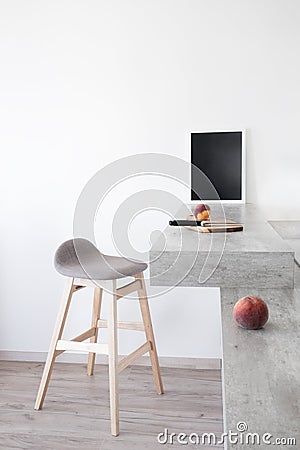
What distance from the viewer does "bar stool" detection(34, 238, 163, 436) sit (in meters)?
2.46

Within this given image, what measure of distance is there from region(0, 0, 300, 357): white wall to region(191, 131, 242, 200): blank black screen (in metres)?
0.06

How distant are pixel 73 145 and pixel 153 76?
22.9 inches

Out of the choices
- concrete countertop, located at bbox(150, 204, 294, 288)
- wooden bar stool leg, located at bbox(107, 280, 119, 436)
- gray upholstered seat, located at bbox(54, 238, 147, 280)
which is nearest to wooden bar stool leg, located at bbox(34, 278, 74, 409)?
gray upholstered seat, located at bbox(54, 238, 147, 280)

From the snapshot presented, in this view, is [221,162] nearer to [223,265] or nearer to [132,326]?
[132,326]

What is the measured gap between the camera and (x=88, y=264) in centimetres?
264

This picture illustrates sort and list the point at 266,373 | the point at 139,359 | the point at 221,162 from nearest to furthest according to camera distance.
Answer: the point at 266,373, the point at 221,162, the point at 139,359

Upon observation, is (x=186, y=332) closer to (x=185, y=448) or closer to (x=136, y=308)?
(x=136, y=308)

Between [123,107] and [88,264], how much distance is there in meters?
0.95

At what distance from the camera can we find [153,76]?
3.05 metres

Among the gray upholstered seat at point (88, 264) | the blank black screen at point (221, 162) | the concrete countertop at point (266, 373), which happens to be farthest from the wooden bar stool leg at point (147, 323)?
the concrete countertop at point (266, 373)

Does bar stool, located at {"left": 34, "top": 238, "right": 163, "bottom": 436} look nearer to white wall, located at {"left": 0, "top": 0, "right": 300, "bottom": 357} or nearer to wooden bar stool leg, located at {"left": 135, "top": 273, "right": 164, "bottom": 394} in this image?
wooden bar stool leg, located at {"left": 135, "top": 273, "right": 164, "bottom": 394}

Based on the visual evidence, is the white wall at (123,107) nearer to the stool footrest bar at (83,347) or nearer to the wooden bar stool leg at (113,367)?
the stool footrest bar at (83,347)

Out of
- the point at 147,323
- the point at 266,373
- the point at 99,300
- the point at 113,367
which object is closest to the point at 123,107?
the point at 99,300

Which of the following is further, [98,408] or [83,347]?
[98,408]
